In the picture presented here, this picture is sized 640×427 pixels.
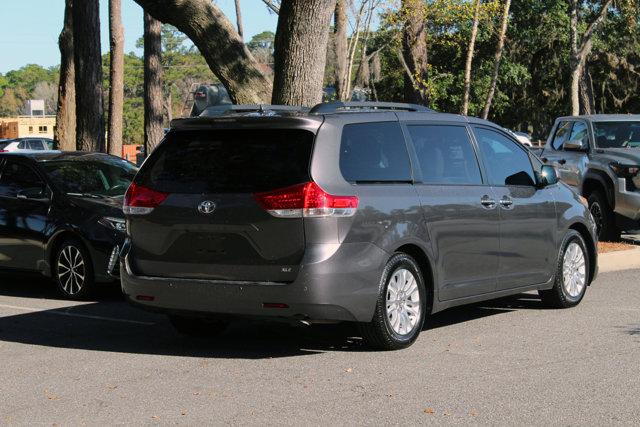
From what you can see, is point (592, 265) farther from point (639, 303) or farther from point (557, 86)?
point (557, 86)

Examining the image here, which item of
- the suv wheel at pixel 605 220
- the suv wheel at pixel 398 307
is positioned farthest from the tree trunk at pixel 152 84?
the suv wheel at pixel 398 307

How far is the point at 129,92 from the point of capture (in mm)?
156750

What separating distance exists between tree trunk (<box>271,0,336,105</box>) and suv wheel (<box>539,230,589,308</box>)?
15.2 feet

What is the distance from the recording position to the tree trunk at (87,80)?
2158 cm

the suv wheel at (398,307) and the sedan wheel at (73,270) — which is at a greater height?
the suv wheel at (398,307)

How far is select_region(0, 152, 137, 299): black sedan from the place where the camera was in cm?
1133

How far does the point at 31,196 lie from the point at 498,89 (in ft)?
148

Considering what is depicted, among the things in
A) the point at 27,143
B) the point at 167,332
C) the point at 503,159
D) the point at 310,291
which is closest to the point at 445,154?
the point at 503,159

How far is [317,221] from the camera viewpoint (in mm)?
7531

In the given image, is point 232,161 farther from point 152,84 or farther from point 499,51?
point 152,84

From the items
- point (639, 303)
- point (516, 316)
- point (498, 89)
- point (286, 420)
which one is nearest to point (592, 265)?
point (639, 303)

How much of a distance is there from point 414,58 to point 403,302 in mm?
22781

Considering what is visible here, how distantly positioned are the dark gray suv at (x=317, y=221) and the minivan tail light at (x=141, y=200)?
11 millimetres

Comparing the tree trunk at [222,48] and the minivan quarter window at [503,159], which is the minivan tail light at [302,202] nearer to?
the minivan quarter window at [503,159]
